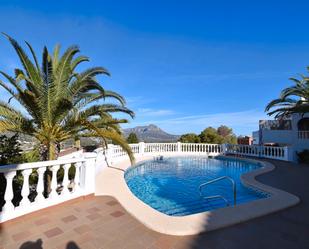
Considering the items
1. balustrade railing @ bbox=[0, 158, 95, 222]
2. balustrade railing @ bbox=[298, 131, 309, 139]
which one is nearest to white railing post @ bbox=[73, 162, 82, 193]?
balustrade railing @ bbox=[0, 158, 95, 222]

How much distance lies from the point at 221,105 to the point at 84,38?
771 inches

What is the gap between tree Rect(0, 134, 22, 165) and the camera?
4688 millimetres

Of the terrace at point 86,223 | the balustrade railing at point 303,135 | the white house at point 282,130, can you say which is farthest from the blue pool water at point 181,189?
the white house at point 282,130

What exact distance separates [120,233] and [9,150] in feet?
12.1

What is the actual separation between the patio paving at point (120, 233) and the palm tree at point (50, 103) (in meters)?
1.88

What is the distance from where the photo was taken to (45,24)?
865 cm

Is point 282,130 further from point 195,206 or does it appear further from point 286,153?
point 195,206

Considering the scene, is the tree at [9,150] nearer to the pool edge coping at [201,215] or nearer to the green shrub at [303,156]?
the pool edge coping at [201,215]

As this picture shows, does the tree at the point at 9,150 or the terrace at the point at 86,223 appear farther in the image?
the tree at the point at 9,150

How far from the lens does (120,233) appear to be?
3014 mm

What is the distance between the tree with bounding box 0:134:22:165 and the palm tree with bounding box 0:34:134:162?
1.37 ft

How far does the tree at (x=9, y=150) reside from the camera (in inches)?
185

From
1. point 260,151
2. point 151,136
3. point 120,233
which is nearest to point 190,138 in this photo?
point 151,136

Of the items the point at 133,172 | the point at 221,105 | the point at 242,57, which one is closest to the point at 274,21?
the point at 242,57
